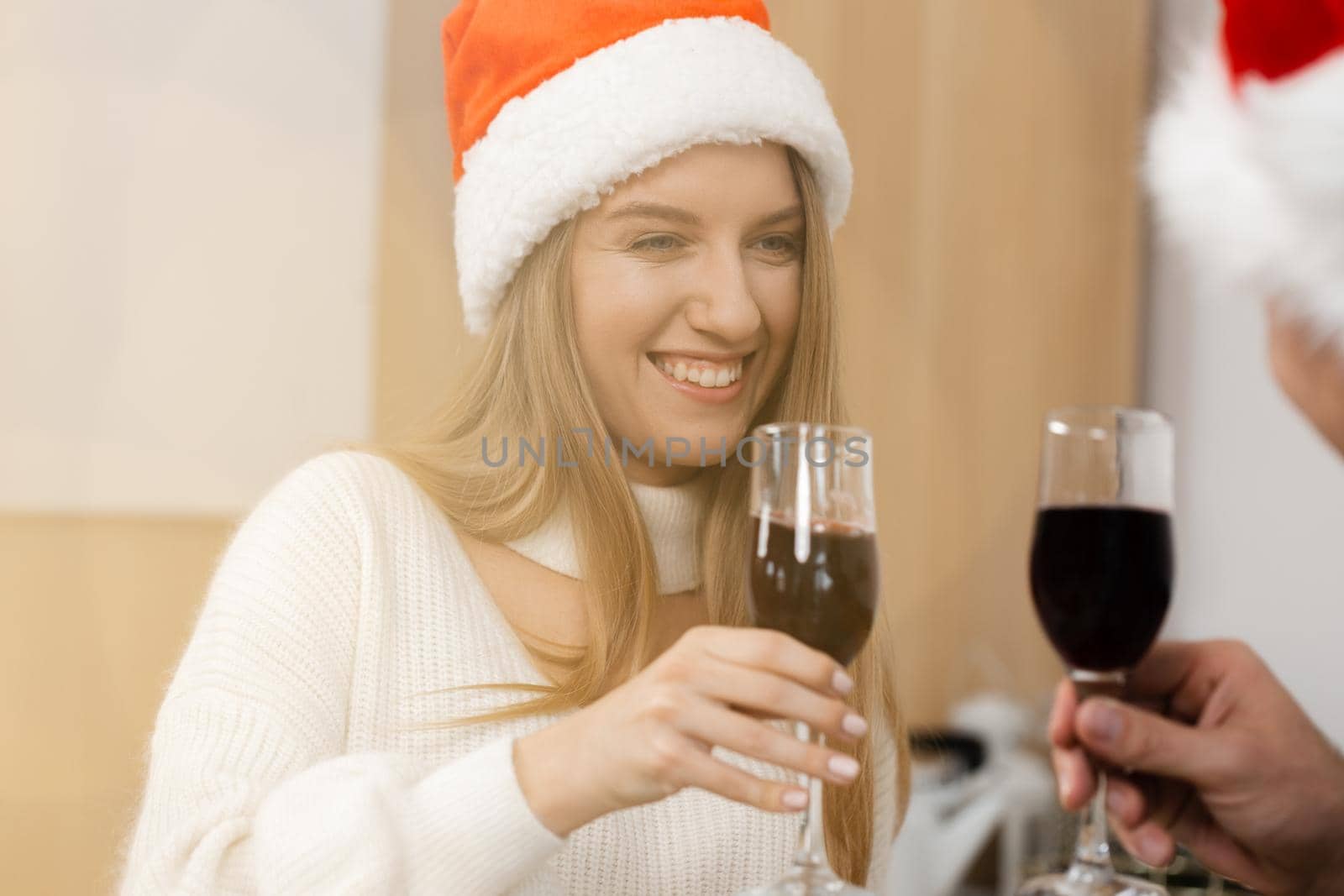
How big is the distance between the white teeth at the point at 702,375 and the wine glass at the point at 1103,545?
58cm

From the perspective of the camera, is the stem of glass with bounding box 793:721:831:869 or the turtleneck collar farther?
the turtleneck collar

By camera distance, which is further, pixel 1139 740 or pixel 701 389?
pixel 701 389

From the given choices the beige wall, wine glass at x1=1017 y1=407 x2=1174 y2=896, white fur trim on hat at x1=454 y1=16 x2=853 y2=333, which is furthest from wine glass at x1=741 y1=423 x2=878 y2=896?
the beige wall

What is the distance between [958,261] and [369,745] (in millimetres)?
2743

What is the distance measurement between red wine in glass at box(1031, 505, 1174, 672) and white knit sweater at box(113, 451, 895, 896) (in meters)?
0.42

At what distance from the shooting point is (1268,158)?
0.87 meters

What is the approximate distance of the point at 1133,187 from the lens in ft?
13.4

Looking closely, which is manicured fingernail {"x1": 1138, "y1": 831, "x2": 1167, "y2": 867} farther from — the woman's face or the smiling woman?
the woman's face

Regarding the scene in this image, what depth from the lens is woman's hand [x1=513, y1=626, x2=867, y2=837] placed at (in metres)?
0.88

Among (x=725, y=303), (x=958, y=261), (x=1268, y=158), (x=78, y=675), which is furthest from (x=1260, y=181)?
(x=958, y=261)

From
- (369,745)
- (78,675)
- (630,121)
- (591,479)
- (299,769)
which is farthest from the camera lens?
(78,675)

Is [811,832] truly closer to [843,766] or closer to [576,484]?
[843,766]

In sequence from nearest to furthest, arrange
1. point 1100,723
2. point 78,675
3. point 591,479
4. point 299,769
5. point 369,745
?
point 1100,723 < point 299,769 < point 369,745 < point 591,479 < point 78,675

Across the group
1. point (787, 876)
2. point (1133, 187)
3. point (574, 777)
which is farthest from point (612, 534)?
point (1133, 187)
